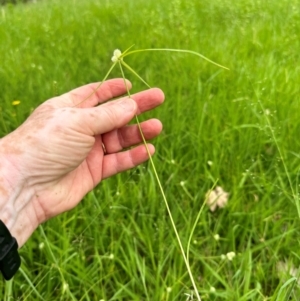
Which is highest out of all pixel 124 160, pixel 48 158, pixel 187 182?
pixel 48 158

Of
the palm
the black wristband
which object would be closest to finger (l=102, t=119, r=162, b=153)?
the palm

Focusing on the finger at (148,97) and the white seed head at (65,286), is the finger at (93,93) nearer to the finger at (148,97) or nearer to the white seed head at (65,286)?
the finger at (148,97)

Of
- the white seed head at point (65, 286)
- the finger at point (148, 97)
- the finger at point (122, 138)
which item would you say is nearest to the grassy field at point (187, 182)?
the white seed head at point (65, 286)

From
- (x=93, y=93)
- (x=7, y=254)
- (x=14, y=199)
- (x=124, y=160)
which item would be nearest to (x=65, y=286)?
(x=7, y=254)

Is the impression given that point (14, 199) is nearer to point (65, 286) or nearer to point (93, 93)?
point (65, 286)

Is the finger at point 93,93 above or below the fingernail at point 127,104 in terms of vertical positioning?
below

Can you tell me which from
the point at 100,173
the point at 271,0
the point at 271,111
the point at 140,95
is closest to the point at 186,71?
the point at 271,111

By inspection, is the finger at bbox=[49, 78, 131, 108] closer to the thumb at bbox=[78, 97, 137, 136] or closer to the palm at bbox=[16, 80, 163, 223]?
the palm at bbox=[16, 80, 163, 223]
